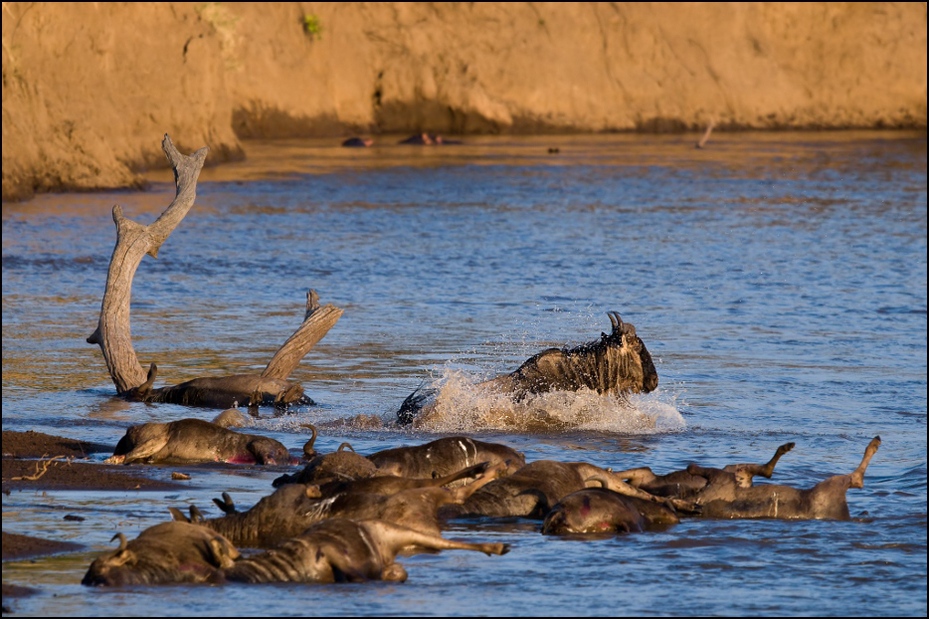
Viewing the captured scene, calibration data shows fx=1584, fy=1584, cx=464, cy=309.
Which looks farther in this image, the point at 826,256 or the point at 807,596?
the point at 826,256

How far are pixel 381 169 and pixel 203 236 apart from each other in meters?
14.8

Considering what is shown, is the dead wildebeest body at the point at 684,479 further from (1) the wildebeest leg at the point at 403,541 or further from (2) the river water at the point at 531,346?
(1) the wildebeest leg at the point at 403,541

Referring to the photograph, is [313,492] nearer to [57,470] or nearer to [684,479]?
[57,470]

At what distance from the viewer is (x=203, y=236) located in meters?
25.8

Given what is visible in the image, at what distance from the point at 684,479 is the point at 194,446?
309 cm

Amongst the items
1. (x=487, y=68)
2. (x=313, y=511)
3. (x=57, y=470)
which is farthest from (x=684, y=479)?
(x=487, y=68)

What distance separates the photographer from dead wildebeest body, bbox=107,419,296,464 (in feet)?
32.5

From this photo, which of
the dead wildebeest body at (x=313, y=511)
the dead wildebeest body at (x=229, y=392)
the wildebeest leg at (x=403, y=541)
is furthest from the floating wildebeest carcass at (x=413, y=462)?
the dead wildebeest body at (x=229, y=392)

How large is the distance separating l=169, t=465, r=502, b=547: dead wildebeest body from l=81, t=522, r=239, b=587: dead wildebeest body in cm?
45

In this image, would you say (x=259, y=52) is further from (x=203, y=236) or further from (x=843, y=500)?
(x=843, y=500)

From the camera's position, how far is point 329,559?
7250mm

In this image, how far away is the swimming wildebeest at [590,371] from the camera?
471 inches

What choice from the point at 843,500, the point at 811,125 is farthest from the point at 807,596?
the point at 811,125

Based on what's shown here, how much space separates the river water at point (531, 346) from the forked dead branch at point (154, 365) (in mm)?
270
